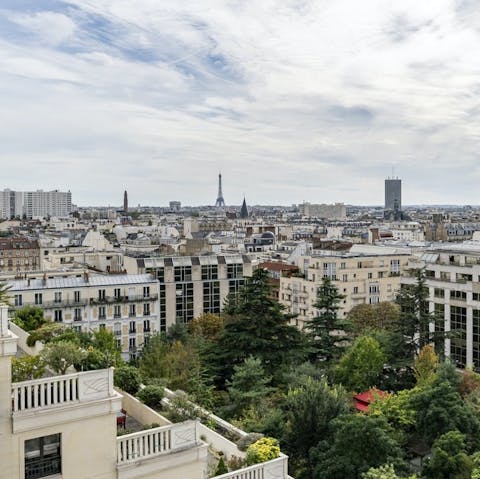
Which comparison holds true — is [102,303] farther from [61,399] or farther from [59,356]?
[61,399]

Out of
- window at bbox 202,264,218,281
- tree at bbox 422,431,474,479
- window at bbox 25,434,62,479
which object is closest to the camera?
window at bbox 25,434,62,479

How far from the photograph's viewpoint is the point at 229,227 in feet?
643

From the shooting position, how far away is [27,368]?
40.5 ft

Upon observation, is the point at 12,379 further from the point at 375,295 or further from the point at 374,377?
the point at 375,295

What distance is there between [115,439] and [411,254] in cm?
6465

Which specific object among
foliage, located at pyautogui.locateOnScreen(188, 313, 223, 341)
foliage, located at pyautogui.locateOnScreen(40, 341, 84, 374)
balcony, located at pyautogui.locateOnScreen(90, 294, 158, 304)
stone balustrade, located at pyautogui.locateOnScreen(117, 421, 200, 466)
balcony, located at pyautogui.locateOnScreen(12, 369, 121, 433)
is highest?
foliage, located at pyautogui.locateOnScreen(40, 341, 84, 374)

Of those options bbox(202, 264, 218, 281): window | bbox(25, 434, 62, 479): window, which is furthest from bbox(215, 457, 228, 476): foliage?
bbox(202, 264, 218, 281): window

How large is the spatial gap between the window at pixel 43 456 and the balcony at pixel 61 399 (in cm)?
35

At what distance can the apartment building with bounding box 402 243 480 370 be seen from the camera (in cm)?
4791

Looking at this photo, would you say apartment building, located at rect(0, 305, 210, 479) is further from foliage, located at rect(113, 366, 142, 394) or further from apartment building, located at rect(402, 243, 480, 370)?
apartment building, located at rect(402, 243, 480, 370)

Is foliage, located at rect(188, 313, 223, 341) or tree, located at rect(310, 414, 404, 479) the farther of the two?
foliage, located at rect(188, 313, 223, 341)

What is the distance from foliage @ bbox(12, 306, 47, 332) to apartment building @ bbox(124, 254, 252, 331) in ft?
117

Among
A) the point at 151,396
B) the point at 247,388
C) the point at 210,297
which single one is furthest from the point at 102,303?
the point at 151,396

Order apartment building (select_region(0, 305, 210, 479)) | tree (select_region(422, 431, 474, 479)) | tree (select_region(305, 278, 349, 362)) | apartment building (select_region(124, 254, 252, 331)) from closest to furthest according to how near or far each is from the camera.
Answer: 1. apartment building (select_region(0, 305, 210, 479))
2. tree (select_region(422, 431, 474, 479))
3. tree (select_region(305, 278, 349, 362))
4. apartment building (select_region(124, 254, 252, 331))
